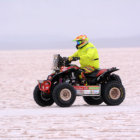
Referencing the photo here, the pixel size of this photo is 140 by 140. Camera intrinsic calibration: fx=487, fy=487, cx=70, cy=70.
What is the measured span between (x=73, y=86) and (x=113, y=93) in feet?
2.92

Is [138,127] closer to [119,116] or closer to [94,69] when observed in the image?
[119,116]

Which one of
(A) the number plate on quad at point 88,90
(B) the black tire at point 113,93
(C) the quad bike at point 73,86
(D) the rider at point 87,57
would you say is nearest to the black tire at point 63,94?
(C) the quad bike at point 73,86

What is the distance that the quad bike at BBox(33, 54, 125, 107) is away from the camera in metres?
10.2

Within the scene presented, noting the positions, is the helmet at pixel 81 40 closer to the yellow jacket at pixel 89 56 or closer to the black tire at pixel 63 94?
the yellow jacket at pixel 89 56

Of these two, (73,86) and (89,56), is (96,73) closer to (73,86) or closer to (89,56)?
(89,56)

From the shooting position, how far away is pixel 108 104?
10625 millimetres

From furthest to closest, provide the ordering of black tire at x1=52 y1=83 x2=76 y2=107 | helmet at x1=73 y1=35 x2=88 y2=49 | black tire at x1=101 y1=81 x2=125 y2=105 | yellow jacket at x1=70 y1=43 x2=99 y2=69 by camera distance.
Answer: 1. helmet at x1=73 y1=35 x2=88 y2=49
2. yellow jacket at x1=70 y1=43 x2=99 y2=69
3. black tire at x1=101 y1=81 x2=125 y2=105
4. black tire at x1=52 y1=83 x2=76 y2=107

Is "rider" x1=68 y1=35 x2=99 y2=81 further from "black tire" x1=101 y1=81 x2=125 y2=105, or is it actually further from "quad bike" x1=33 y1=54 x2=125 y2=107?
"black tire" x1=101 y1=81 x2=125 y2=105

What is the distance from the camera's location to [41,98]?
35.8ft

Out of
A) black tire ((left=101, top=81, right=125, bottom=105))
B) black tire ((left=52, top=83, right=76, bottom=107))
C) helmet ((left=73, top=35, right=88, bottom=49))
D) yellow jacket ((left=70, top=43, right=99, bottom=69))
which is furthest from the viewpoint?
helmet ((left=73, top=35, right=88, bottom=49))

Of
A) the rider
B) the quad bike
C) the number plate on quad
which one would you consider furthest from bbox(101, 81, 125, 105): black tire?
the rider

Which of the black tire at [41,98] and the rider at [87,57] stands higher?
the rider at [87,57]

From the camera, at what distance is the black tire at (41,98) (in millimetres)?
10805

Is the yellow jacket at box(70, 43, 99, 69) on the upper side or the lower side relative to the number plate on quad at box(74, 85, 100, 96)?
upper
